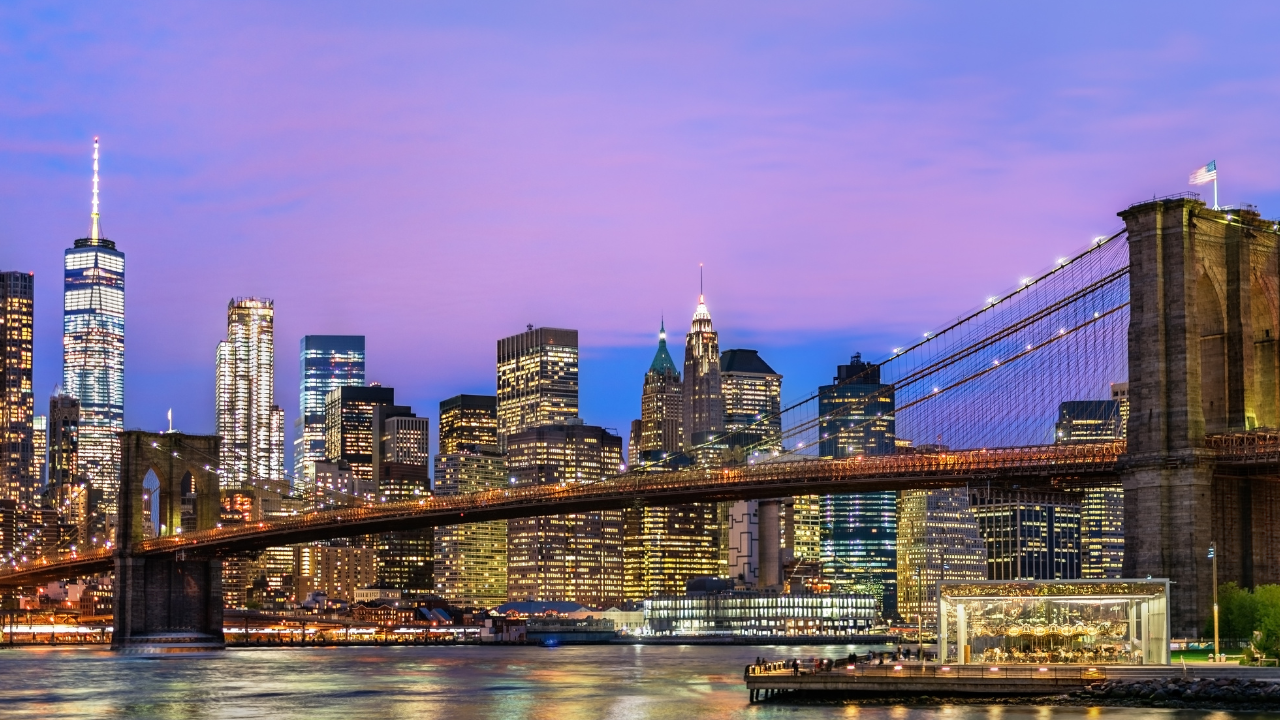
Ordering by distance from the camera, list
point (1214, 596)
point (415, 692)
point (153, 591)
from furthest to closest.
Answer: point (153, 591), point (415, 692), point (1214, 596)

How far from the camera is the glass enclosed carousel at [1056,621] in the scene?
59656 millimetres

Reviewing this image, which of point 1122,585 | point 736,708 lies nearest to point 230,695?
point 736,708

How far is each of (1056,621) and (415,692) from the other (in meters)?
27.5

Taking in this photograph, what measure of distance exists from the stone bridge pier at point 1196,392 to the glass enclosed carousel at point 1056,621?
435 cm

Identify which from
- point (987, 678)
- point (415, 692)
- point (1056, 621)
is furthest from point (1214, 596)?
point (415, 692)

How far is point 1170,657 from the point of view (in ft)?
198

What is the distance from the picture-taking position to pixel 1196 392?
65.8 metres

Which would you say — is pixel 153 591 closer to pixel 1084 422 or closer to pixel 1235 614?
pixel 1084 422

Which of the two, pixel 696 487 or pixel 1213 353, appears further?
pixel 696 487

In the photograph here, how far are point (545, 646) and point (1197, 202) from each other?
366 feet

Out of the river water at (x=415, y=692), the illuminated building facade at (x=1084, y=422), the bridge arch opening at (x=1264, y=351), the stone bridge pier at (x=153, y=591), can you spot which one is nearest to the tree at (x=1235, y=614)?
the bridge arch opening at (x=1264, y=351)

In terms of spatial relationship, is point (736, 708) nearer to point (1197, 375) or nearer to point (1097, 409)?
point (1197, 375)

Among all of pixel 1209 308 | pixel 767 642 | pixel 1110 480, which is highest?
pixel 1209 308

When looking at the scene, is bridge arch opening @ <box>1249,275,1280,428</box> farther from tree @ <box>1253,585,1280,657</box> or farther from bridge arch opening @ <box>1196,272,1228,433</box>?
tree @ <box>1253,585,1280,657</box>
